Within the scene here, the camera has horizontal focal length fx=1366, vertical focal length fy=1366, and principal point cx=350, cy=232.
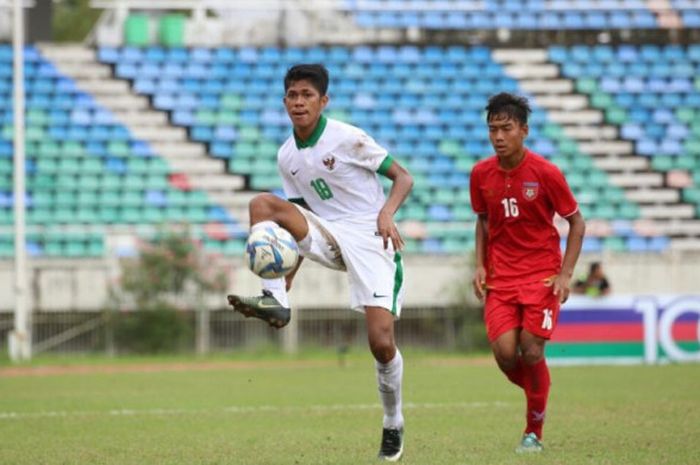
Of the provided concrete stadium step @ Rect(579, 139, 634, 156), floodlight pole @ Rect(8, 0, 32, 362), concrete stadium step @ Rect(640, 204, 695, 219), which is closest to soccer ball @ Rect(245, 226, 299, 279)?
floodlight pole @ Rect(8, 0, 32, 362)

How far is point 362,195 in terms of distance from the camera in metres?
8.87

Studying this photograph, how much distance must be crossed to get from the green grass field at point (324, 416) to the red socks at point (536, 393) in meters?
0.22

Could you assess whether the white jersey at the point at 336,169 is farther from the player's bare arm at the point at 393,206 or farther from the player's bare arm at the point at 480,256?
the player's bare arm at the point at 480,256

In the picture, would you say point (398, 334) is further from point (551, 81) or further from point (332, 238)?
point (332, 238)

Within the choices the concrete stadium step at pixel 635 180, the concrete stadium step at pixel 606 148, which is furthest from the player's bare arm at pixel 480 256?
the concrete stadium step at pixel 606 148

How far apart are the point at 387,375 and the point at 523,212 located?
1.52 metres

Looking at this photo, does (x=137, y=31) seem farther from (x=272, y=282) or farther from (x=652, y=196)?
(x=272, y=282)

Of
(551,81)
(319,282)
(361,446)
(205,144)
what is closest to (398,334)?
(319,282)

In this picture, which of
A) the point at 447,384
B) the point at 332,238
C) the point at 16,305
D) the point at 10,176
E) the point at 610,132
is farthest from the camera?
the point at 610,132

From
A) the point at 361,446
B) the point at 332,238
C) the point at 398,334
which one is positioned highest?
the point at 332,238

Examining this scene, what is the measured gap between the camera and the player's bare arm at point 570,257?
9.21 meters

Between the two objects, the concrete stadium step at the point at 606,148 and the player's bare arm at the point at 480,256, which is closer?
the player's bare arm at the point at 480,256

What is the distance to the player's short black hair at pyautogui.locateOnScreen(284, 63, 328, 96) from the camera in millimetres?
8594

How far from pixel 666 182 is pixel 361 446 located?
21.9 metres
